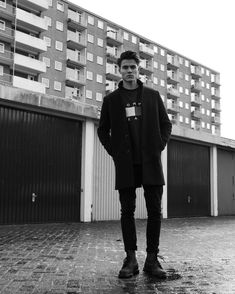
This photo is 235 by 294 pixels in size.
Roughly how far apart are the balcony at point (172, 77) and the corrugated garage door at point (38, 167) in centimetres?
6800

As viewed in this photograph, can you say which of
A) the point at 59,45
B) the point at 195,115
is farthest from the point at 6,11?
the point at 195,115

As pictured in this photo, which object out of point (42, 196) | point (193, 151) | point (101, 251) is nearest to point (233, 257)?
point (101, 251)

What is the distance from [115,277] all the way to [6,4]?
4720 centimetres

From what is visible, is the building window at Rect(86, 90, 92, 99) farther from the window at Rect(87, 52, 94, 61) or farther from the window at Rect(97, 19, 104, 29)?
the window at Rect(97, 19, 104, 29)

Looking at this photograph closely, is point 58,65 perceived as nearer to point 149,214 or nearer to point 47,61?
point 47,61

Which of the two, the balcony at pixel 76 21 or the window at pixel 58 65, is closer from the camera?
the window at pixel 58 65

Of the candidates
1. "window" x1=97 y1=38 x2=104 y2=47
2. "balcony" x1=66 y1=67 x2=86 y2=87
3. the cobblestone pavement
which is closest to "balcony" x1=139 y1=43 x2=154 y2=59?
"window" x1=97 y1=38 x2=104 y2=47

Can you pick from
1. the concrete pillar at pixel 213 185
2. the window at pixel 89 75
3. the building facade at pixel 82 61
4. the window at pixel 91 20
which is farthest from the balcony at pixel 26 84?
the concrete pillar at pixel 213 185

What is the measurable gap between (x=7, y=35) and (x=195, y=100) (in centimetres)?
4901

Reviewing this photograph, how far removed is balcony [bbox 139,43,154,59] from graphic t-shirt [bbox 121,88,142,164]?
224ft

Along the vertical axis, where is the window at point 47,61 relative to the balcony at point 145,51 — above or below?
below

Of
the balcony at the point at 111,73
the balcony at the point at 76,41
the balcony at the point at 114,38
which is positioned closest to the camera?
the balcony at the point at 76,41

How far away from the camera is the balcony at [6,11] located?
148 ft

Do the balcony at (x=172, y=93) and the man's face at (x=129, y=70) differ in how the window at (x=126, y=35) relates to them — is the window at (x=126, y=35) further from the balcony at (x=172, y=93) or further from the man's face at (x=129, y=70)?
the man's face at (x=129, y=70)
